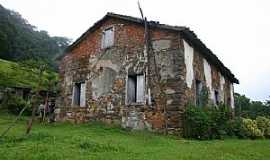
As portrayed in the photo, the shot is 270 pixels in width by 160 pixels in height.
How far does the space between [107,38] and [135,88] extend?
3.48 meters

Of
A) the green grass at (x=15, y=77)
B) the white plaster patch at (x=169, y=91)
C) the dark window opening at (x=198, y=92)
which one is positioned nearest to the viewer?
the white plaster patch at (x=169, y=91)

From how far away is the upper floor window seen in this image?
51.4 ft

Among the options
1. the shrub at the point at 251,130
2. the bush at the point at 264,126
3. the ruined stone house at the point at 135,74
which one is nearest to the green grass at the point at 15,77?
the ruined stone house at the point at 135,74

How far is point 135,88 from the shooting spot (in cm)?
1406

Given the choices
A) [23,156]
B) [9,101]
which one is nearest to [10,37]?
[9,101]

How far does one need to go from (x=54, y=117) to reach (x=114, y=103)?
466 centimetres

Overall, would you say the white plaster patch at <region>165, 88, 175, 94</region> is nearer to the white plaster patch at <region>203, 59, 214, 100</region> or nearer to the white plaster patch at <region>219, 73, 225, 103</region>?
the white plaster patch at <region>203, 59, 214, 100</region>

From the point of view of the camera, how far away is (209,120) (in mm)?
11984

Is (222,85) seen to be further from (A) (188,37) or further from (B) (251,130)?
(A) (188,37)

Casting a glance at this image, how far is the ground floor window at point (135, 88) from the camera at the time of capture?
13648mm

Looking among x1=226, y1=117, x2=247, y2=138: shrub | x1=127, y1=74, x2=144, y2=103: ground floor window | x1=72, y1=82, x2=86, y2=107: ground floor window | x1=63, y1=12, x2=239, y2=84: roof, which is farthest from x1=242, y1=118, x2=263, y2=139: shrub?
x1=72, y1=82, x2=86, y2=107: ground floor window

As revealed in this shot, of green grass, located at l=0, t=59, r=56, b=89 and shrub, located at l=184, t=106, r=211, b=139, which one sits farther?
green grass, located at l=0, t=59, r=56, b=89

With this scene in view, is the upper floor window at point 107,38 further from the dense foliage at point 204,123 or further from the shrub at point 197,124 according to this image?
the shrub at point 197,124

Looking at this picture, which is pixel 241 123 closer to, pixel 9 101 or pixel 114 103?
pixel 114 103
